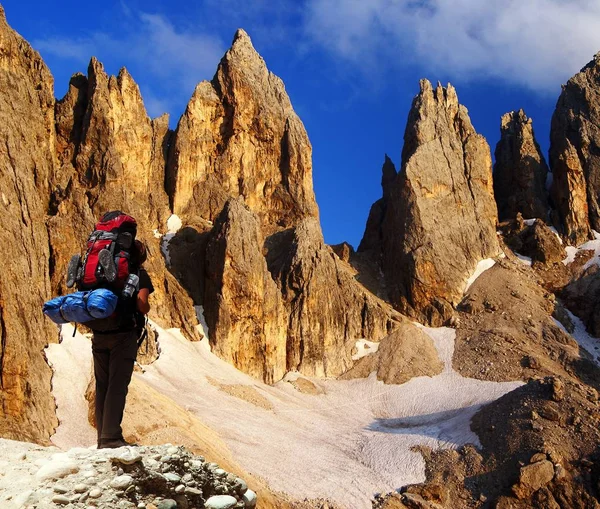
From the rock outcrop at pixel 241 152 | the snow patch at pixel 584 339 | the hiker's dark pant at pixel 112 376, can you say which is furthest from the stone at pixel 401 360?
the hiker's dark pant at pixel 112 376

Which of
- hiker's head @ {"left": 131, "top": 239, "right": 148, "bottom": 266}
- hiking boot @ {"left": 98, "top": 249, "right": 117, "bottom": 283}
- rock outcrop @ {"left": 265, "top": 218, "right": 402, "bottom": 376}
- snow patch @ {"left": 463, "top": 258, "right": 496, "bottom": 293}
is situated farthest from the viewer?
snow patch @ {"left": 463, "top": 258, "right": 496, "bottom": 293}

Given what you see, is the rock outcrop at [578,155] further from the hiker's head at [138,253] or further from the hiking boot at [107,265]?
the hiking boot at [107,265]

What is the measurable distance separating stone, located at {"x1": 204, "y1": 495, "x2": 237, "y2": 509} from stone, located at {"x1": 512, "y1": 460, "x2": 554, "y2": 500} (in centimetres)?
2954

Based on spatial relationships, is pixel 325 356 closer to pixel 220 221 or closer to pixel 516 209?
pixel 220 221

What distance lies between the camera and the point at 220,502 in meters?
6.01

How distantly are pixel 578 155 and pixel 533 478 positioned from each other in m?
65.2

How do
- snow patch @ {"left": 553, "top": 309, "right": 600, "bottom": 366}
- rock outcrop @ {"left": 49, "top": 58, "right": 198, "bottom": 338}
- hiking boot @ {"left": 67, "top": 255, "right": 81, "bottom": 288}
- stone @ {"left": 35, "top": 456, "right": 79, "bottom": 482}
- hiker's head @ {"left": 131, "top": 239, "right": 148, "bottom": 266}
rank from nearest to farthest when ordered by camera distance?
stone @ {"left": 35, "top": 456, "right": 79, "bottom": 482}, hiking boot @ {"left": 67, "top": 255, "right": 81, "bottom": 288}, hiker's head @ {"left": 131, "top": 239, "right": 148, "bottom": 266}, rock outcrop @ {"left": 49, "top": 58, "right": 198, "bottom": 338}, snow patch @ {"left": 553, "top": 309, "right": 600, "bottom": 366}

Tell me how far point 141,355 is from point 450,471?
2342 centimetres

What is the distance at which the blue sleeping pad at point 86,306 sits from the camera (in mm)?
6527

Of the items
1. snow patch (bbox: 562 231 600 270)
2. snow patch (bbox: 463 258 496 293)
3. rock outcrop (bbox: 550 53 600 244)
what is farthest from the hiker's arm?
rock outcrop (bbox: 550 53 600 244)

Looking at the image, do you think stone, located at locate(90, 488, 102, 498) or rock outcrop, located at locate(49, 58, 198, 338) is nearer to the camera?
stone, located at locate(90, 488, 102, 498)

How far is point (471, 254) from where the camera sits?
72.4 meters

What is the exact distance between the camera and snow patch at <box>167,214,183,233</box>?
6656 centimetres

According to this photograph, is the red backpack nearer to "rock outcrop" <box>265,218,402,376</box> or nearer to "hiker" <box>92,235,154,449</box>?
"hiker" <box>92,235,154,449</box>
